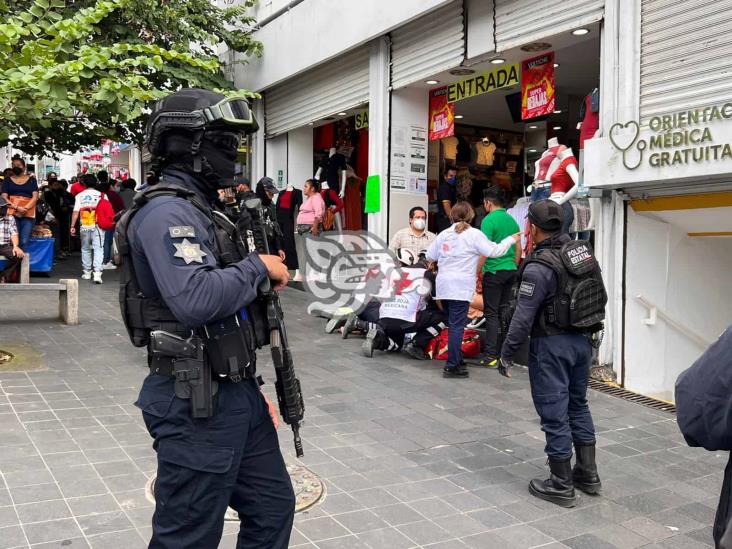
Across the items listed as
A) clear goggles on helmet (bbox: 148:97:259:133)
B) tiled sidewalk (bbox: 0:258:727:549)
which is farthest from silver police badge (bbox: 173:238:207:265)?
tiled sidewalk (bbox: 0:258:727:549)

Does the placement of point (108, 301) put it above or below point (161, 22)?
below

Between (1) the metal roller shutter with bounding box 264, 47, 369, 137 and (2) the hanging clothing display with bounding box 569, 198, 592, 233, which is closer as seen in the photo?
(2) the hanging clothing display with bounding box 569, 198, 592, 233

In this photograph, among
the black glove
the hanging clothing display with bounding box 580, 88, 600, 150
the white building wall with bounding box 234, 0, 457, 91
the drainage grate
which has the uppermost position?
the white building wall with bounding box 234, 0, 457, 91

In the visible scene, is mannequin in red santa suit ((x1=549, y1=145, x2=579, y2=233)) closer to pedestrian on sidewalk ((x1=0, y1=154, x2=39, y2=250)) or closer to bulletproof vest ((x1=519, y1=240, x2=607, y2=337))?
bulletproof vest ((x1=519, y1=240, x2=607, y2=337))

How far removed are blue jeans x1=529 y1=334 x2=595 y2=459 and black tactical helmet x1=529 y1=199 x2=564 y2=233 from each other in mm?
688

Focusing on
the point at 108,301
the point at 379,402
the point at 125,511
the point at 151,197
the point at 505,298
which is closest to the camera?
the point at 151,197

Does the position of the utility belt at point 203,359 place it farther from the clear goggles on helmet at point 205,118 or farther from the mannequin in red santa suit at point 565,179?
the mannequin in red santa suit at point 565,179

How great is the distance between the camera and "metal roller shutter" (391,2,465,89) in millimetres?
9086

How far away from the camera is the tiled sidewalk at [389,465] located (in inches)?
143

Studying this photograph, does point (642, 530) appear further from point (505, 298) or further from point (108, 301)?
point (108, 301)

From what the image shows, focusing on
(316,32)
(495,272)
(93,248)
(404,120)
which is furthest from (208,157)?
(93,248)

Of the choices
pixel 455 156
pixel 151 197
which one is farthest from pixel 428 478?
pixel 455 156

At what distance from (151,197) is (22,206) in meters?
10.7

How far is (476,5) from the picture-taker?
28.6ft
